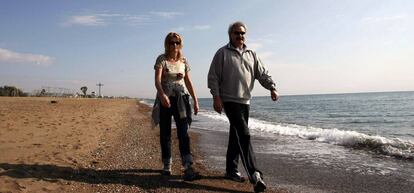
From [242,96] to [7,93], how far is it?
173 ft

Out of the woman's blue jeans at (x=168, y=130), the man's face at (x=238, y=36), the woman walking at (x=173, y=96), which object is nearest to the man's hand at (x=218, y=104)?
the woman walking at (x=173, y=96)

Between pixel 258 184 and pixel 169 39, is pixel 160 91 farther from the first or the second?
pixel 258 184

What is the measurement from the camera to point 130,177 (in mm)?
4957

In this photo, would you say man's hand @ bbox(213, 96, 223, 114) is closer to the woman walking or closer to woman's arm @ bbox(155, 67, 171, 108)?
the woman walking

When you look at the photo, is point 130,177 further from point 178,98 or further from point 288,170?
point 288,170

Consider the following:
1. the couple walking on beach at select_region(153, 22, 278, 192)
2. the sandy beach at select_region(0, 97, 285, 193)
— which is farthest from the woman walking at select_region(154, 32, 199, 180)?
the sandy beach at select_region(0, 97, 285, 193)

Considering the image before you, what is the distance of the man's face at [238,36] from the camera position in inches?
184

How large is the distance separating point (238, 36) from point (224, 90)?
27.6 inches

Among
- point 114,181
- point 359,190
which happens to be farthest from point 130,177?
point 359,190

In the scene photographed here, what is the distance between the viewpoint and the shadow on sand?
4.58 metres

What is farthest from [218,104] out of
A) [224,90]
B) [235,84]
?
[235,84]

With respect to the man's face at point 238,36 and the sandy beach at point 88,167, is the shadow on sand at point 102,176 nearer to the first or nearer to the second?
the sandy beach at point 88,167

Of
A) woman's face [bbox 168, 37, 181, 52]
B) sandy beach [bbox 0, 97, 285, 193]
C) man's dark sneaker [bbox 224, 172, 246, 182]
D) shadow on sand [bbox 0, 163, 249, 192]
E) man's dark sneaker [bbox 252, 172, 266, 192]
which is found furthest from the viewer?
woman's face [bbox 168, 37, 181, 52]

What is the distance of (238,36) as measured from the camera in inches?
185
